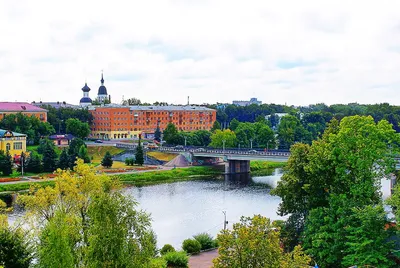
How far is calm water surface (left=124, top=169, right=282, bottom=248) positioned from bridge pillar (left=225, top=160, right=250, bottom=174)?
23.0 feet

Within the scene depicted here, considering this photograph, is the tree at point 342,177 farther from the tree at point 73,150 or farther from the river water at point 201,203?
the tree at point 73,150

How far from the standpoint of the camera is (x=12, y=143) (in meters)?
81.7

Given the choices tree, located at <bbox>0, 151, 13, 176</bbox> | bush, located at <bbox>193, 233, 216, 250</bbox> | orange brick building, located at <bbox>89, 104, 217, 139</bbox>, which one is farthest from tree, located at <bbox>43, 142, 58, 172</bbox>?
orange brick building, located at <bbox>89, 104, 217, 139</bbox>

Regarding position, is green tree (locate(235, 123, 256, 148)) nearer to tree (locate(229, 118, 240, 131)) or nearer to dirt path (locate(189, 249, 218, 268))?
tree (locate(229, 118, 240, 131))

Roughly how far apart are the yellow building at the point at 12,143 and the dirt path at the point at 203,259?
5264cm

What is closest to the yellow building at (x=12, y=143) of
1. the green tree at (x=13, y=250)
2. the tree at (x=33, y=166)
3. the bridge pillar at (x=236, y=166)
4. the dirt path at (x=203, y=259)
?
the tree at (x=33, y=166)

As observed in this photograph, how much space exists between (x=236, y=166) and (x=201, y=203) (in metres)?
29.2

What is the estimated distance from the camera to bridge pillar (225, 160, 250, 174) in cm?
8432

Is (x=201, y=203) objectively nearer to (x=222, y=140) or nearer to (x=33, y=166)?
(x=33, y=166)

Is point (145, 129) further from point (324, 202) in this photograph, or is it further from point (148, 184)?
point (324, 202)

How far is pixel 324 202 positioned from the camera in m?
32.2

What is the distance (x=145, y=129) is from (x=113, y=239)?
351 ft

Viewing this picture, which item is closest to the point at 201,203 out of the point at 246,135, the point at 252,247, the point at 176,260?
the point at 176,260

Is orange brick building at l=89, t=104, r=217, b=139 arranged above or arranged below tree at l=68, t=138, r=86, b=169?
above
